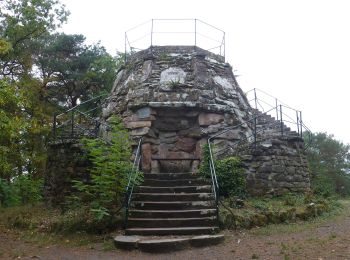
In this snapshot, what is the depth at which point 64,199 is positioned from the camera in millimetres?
9766

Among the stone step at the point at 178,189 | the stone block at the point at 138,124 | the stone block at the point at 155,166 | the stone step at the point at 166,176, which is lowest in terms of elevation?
the stone step at the point at 178,189

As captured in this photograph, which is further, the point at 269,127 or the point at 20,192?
the point at 20,192

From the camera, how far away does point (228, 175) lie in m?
9.76

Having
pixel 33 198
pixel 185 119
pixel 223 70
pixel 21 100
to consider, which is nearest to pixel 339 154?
pixel 223 70

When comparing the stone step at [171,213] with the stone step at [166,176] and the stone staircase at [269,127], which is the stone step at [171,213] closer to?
the stone step at [166,176]

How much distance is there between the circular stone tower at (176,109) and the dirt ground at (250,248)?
4.00 metres

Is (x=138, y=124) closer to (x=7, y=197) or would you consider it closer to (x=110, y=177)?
(x=110, y=177)

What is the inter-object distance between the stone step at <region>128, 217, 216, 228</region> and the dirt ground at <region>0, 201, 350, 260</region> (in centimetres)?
54

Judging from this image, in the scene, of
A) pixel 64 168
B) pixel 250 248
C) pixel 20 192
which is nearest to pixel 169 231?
pixel 250 248

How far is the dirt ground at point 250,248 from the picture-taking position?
602 cm

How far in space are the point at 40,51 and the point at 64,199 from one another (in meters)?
13.5

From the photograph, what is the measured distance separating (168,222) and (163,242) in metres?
0.98

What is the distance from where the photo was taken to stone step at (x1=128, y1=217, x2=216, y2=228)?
766 centimetres

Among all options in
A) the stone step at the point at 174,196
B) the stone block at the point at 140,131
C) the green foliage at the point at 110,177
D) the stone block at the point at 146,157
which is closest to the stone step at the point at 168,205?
the stone step at the point at 174,196
